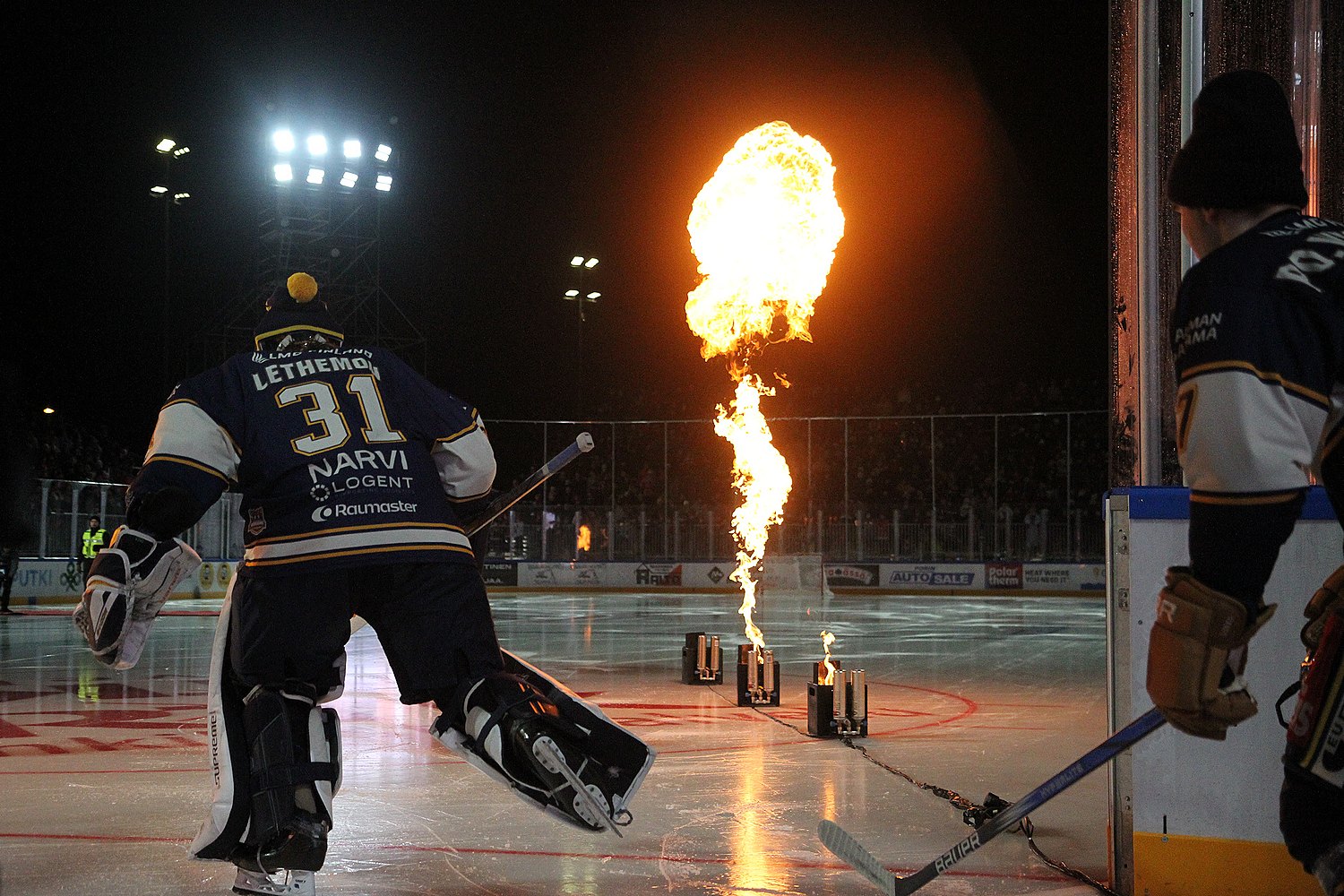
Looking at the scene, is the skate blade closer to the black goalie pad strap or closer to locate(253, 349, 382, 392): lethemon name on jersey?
the black goalie pad strap

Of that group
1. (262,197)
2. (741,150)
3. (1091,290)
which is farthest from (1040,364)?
(741,150)

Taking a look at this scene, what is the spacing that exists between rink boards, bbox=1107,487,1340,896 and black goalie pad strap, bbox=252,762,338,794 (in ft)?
8.33

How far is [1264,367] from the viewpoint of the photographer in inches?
83.7

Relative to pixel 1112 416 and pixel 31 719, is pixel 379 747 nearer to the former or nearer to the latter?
pixel 31 719

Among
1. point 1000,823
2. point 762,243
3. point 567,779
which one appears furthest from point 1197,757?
point 762,243

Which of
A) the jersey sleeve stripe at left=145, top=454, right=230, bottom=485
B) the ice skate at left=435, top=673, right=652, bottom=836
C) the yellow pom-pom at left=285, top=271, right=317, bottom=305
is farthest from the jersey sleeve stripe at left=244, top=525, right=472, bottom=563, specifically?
the yellow pom-pom at left=285, top=271, right=317, bottom=305

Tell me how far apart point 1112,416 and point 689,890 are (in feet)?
7.24

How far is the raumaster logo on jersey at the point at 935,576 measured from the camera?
29.6 metres

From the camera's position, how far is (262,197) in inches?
1054

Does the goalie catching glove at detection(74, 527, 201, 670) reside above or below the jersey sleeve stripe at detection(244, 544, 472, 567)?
below

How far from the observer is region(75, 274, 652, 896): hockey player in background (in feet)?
11.8

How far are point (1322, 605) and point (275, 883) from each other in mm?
3022

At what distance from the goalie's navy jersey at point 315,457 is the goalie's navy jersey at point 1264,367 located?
2247 mm

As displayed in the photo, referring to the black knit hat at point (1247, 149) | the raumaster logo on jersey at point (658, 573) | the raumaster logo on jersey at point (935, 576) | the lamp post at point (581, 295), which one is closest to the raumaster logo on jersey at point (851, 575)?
the raumaster logo on jersey at point (935, 576)
